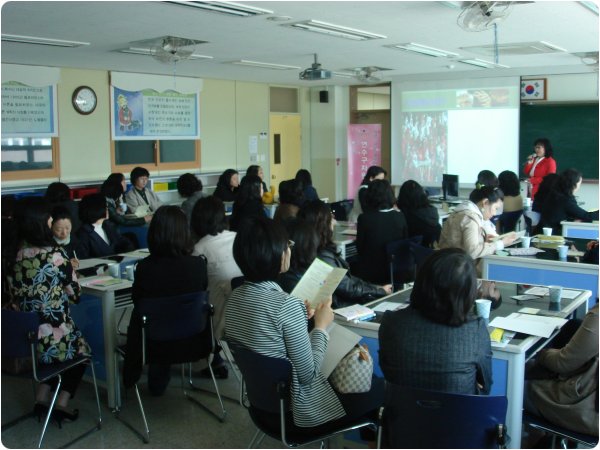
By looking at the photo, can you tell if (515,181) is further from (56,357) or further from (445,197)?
(56,357)

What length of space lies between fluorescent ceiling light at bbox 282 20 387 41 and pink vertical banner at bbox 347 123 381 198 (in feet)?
17.7

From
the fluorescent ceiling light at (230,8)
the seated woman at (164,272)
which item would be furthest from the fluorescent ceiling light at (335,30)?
the seated woman at (164,272)

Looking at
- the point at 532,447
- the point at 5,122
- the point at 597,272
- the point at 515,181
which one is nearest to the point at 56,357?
the point at 532,447

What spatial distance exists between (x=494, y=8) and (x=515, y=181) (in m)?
3.42

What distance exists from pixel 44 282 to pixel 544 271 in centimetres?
312

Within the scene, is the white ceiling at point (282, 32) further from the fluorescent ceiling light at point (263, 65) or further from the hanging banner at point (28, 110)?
the hanging banner at point (28, 110)

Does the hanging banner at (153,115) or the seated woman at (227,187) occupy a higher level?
the hanging banner at (153,115)

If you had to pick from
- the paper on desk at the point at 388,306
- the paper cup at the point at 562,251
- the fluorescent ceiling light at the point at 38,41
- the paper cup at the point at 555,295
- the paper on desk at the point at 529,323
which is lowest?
the paper on desk at the point at 529,323

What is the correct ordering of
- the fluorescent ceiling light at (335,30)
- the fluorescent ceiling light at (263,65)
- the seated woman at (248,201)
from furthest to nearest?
the fluorescent ceiling light at (263,65), the seated woman at (248,201), the fluorescent ceiling light at (335,30)

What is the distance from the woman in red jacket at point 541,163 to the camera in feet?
29.1

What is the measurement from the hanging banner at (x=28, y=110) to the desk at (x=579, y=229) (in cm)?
588

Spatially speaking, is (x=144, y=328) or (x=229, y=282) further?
(x=229, y=282)

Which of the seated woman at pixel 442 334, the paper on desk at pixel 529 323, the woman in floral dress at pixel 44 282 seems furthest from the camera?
the woman in floral dress at pixel 44 282

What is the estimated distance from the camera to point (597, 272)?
167 inches
